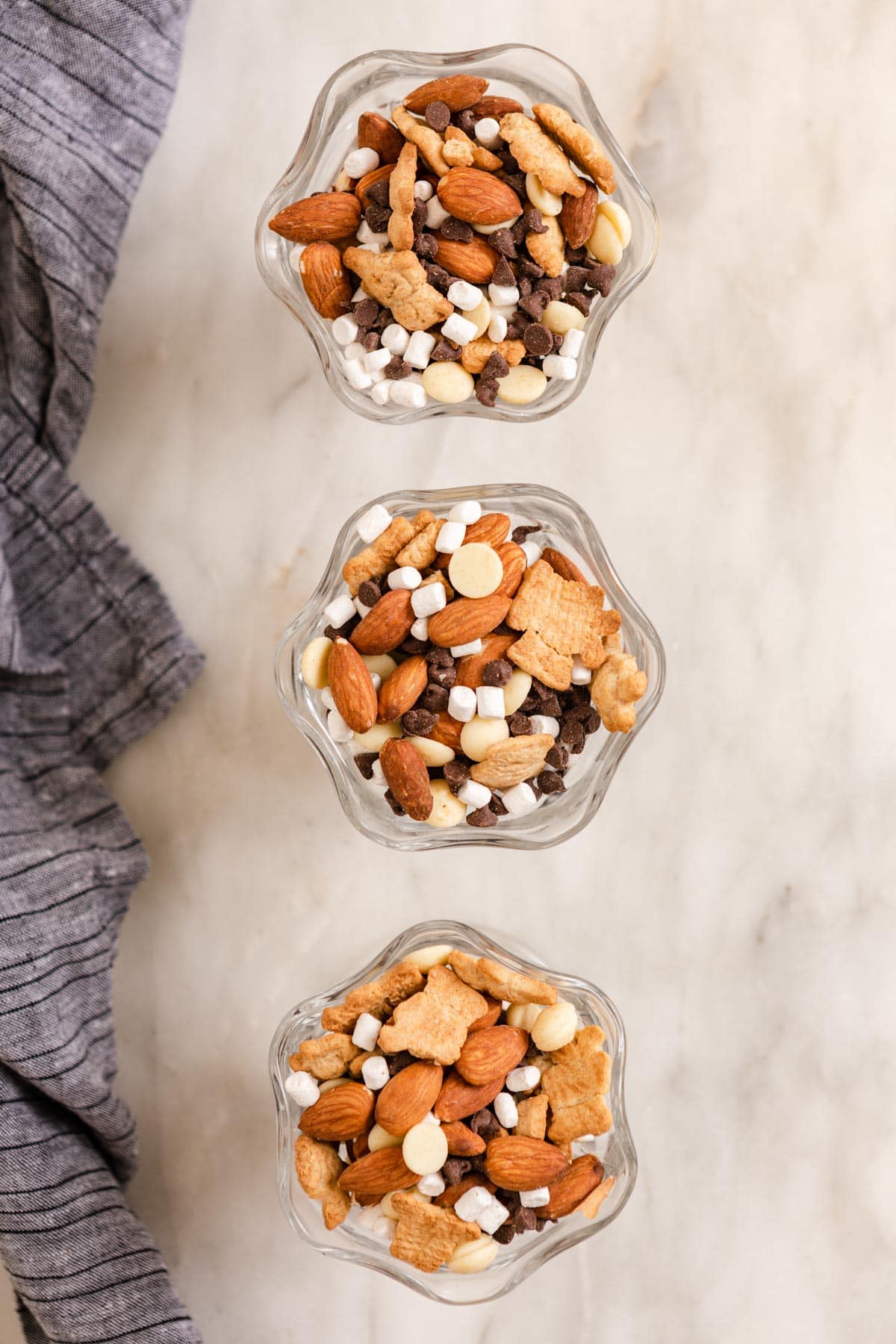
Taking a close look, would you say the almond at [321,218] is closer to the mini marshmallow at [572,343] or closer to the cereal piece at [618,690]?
the mini marshmallow at [572,343]

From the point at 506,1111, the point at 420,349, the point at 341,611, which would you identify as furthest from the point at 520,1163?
the point at 420,349

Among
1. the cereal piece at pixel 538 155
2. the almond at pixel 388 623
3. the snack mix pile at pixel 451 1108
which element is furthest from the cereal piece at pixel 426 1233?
the cereal piece at pixel 538 155

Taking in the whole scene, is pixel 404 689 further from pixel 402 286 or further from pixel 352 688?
pixel 402 286

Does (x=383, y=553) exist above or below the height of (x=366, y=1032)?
above

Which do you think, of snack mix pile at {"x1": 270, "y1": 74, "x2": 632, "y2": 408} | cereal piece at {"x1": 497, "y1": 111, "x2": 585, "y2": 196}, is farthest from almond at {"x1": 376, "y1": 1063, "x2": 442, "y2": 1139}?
cereal piece at {"x1": 497, "y1": 111, "x2": 585, "y2": 196}

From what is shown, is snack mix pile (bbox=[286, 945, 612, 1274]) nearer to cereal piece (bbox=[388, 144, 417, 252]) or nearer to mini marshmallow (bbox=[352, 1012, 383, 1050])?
mini marshmallow (bbox=[352, 1012, 383, 1050])
